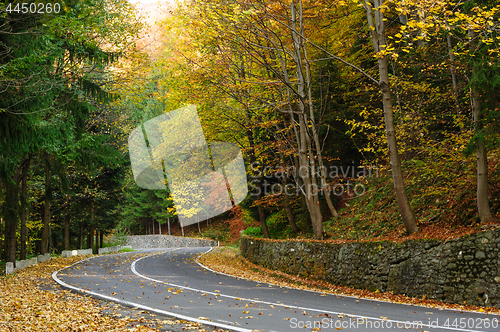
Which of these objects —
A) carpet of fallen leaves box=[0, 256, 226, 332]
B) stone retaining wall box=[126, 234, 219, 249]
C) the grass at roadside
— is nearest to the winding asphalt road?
carpet of fallen leaves box=[0, 256, 226, 332]

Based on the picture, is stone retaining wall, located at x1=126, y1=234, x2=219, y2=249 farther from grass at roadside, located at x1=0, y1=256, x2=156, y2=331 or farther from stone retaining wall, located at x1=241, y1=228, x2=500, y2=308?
grass at roadside, located at x1=0, y1=256, x2=156, y2=331

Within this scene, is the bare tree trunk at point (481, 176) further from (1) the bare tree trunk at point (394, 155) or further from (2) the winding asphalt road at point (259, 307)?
(2) the winding asphalt road at point (259, 307)

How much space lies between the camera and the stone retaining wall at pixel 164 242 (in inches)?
1672

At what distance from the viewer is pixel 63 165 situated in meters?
18.2

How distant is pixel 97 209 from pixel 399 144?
23921 millimetres

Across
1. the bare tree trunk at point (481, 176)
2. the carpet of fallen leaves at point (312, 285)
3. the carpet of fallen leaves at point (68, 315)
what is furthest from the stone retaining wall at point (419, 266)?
the carpet of fallen leaves at point (68, 315)

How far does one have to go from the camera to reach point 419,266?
9117 mm

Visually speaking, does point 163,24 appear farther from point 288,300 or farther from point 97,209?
point 97,209

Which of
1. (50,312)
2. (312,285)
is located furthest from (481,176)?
(50,312)

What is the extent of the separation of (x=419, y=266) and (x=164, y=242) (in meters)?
42.6

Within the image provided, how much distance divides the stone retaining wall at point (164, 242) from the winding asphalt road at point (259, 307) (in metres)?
28.8

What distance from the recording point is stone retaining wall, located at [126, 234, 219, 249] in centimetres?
4246

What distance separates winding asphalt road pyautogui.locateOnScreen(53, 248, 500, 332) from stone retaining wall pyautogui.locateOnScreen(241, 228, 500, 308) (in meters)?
1.01

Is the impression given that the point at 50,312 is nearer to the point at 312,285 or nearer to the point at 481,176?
the point at 312,285
